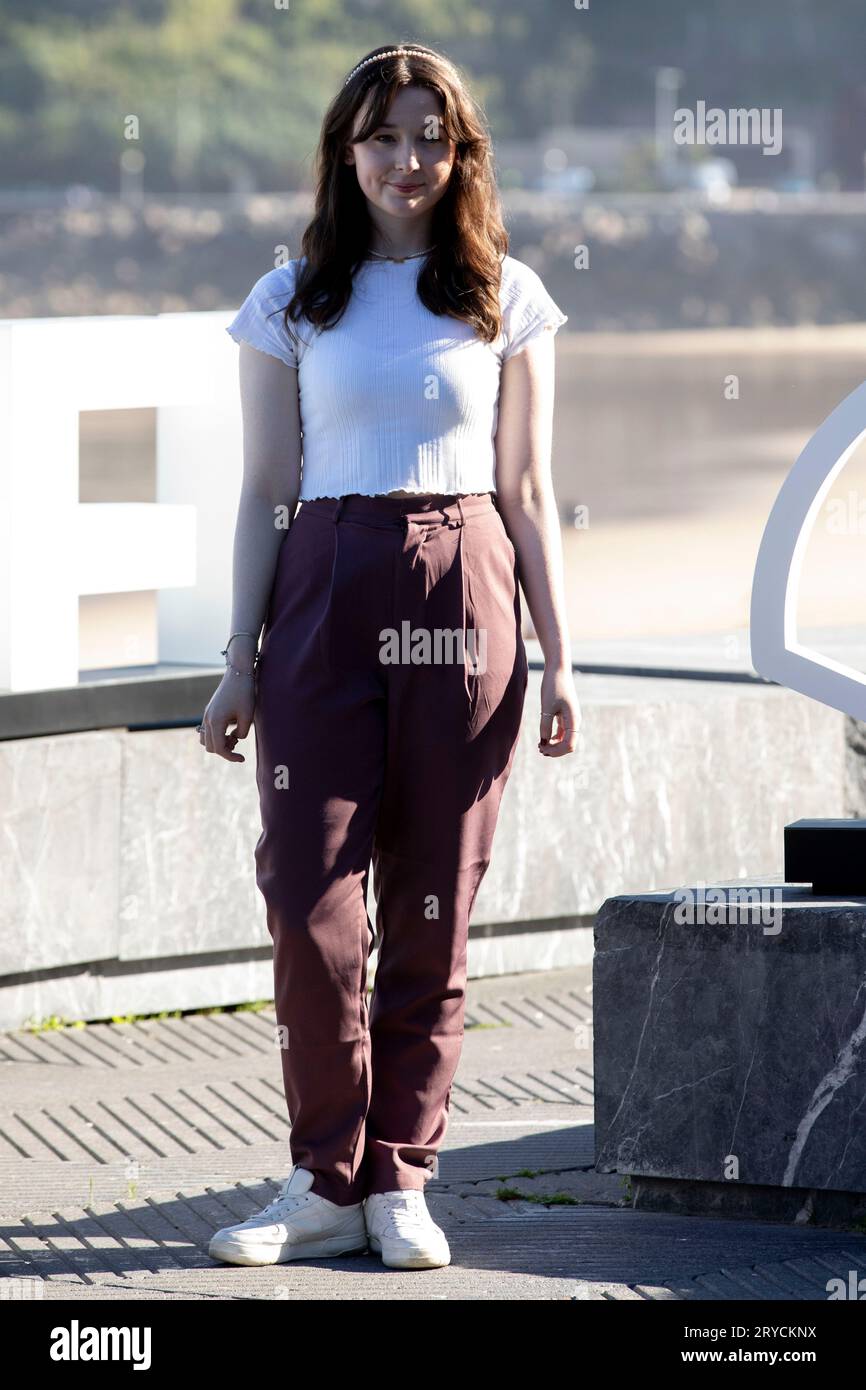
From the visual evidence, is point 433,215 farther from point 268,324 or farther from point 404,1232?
point 404,1232

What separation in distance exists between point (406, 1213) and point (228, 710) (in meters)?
0.86

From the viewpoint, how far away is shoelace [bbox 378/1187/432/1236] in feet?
12.7

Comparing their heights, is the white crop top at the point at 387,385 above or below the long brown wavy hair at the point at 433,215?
below

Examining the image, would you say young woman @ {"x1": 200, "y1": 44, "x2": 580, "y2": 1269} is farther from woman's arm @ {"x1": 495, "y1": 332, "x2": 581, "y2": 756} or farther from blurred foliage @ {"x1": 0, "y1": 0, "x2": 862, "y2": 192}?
blurred foliage @ {"x1": 0, "y1": 0, "x2": 862, "y2": 192}

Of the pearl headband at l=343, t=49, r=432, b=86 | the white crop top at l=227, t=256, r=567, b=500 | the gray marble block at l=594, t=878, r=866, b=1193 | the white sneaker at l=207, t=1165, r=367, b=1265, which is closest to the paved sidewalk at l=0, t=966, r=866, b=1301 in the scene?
the white sneaker at l=207, t=1165, r=367, b=1265

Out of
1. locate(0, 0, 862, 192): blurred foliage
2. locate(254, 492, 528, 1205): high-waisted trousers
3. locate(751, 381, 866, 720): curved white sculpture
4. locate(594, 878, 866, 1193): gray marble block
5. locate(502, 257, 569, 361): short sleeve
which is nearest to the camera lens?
locate(254, 492, 528, 1205): high-waisted trousers

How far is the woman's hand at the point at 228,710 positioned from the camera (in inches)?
152

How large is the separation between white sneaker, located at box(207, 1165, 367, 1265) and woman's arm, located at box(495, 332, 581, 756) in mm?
813

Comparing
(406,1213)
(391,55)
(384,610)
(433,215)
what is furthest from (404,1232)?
(391,55)

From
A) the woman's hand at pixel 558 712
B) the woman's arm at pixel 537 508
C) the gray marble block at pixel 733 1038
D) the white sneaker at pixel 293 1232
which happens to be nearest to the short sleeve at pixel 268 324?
the woman's arm at pixel 537 508

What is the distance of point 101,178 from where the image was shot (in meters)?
80.5

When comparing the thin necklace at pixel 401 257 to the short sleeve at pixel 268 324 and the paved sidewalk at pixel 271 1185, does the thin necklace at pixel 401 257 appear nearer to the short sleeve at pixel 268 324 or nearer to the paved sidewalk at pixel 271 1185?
the short sleeve at pixel 268 324

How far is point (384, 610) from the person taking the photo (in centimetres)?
377

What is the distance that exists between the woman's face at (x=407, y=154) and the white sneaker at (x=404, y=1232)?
158 centimetres
